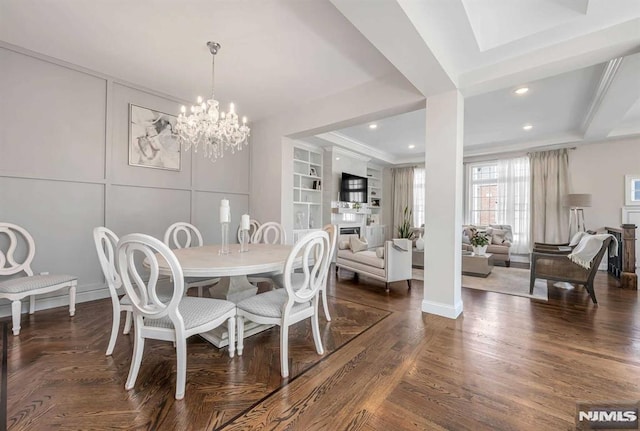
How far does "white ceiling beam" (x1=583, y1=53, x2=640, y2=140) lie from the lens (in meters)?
2.53

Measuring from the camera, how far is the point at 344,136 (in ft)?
18.7

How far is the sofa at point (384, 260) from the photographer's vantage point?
3670 millimetres

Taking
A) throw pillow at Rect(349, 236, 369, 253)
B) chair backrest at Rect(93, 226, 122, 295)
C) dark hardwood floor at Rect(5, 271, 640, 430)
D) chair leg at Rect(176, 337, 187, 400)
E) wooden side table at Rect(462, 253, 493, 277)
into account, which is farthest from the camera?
wooden side table at Rect(462, 253, 493, 277)

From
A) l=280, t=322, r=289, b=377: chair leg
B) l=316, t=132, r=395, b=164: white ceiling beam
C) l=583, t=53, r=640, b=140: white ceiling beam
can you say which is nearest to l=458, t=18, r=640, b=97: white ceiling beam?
l=583, t=53, r=640, b=140: white ceiling beam

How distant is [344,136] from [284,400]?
5066mm

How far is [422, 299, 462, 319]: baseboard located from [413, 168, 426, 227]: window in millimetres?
5235

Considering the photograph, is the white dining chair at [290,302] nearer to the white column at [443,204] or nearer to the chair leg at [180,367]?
the chair leg at [180,367]

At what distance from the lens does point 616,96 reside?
125 inches

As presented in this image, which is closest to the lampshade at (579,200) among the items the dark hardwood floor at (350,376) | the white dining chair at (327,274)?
the dark hardwood floor at (350,376)

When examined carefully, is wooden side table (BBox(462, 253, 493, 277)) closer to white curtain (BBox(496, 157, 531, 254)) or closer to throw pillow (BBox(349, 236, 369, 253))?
throw pillow (BBox(349, 236, 369, 253))

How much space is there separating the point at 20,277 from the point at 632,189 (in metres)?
9.45

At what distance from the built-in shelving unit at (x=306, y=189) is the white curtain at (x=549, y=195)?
4882 mm

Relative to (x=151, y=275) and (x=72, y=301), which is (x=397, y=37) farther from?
(x=72, y=301)

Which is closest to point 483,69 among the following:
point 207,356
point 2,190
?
point 207,356
